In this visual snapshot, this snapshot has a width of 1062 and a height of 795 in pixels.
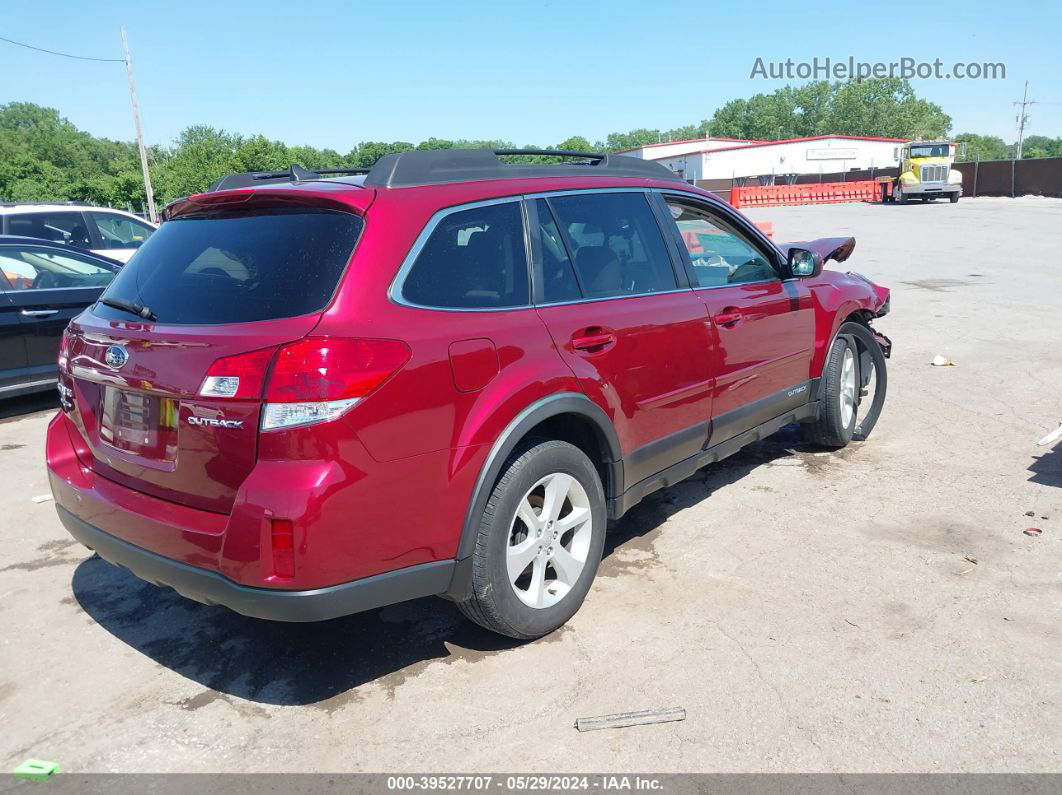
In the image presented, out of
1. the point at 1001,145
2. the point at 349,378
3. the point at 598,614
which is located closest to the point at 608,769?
the point at 598,614

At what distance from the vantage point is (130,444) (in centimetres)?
303

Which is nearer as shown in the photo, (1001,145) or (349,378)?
(349,378)

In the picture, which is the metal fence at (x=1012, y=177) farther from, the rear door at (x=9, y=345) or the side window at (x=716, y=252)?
the side window at (x=716, y=252)

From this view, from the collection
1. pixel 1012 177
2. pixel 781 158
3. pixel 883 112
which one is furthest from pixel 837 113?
pixel 1012 177

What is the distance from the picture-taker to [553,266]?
352 cm

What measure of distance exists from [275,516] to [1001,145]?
7494 inches

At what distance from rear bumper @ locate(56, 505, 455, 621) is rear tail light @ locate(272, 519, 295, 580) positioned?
69 mm

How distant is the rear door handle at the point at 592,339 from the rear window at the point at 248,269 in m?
1.02

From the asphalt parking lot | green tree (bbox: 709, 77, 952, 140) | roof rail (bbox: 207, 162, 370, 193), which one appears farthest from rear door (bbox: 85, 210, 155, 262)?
green tree (bbox: 709, 77, 952, 140)

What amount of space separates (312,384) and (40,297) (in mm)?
6055

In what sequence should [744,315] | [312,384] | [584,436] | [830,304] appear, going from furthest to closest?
[830,304], [744,315], [584,436], [312,384]

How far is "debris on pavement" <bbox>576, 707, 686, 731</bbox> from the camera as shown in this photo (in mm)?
2867

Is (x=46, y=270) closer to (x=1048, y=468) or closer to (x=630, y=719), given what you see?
(x=630, y=719)
